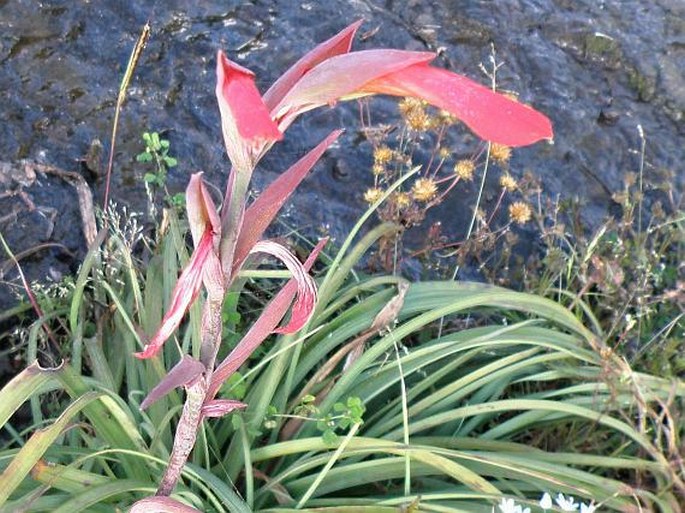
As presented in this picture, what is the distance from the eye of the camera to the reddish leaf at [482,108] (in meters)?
0.61

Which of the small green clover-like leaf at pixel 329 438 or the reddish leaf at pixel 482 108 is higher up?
the reddish leaf at pixel 482 108

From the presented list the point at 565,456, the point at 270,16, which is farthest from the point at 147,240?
the point at 565,456

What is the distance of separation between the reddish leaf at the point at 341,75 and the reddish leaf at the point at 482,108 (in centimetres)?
2

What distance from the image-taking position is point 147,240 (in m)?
1.87

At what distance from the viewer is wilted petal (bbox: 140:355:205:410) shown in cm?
89

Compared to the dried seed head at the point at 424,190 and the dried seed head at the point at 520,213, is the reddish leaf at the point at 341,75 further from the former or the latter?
the dried seed head at the point at 520,213

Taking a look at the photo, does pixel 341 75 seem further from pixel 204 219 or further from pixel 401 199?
A: pixel 401 199

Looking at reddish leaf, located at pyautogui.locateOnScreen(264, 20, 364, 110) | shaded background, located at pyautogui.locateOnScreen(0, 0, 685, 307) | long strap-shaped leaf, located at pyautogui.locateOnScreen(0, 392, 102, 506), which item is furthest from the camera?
shaded background, located at pyautogui.locateOnScreen(0, 0, 685, 307)

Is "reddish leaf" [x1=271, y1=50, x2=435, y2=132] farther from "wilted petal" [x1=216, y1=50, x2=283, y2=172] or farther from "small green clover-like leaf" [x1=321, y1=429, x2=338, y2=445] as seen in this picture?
"small green clover-like leaf" [x1=321, y1=429, x2=338, y2=445]

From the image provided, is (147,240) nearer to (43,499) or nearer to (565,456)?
(43,499)

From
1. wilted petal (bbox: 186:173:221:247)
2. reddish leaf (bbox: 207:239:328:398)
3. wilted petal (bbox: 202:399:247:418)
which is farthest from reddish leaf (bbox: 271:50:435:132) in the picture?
wilted petal (bbox: 202:399:247:418)

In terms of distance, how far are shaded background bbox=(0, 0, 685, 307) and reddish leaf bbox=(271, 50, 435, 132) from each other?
3.99ft

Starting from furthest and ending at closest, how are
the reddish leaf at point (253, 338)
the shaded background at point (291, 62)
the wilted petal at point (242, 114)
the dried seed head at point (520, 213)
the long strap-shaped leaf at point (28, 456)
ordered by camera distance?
1. the shaded background at point (291, 62)
2. the dried seed head at point (520, 213)
3. the long strap-shaped leaf at point (28, 456)
4. the reddish leaf at point (253, 338)
5. the wilted petal at point (242, 114)

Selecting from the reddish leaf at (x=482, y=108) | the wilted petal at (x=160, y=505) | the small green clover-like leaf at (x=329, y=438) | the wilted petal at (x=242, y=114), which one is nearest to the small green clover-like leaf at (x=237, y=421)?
the small green clover-like leaf at (x=329, y=438)
